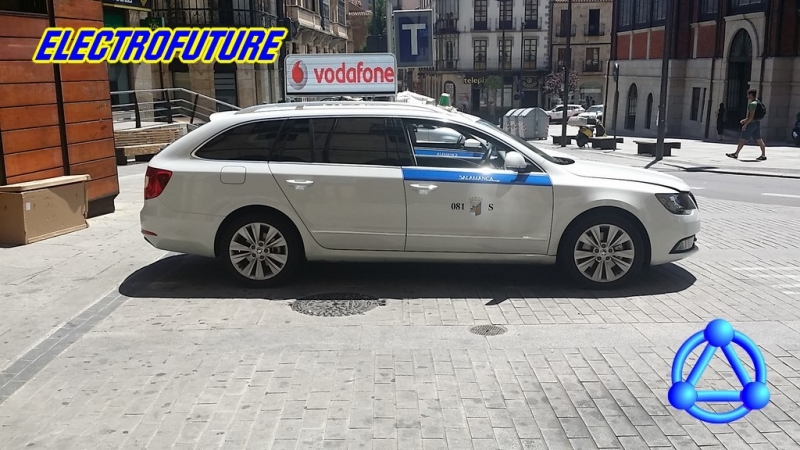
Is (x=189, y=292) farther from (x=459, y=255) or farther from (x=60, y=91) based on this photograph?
(x=60, y=91)

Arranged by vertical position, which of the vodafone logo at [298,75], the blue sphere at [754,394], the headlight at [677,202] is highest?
the vodafone logo at [298,75]

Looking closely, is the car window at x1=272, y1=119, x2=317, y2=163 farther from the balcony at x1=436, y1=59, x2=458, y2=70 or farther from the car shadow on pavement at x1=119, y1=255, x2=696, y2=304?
the balcony at x1=436, y1=59, x2=458, y2=70

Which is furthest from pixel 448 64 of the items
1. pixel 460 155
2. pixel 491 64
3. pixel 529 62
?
pixel 460 155

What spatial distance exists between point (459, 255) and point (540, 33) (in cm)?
7176

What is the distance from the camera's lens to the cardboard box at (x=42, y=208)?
29.2 feet

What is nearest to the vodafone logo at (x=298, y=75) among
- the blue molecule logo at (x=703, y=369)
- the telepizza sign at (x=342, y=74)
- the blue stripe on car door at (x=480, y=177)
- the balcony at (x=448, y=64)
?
the telepizza sign at (x=342, y=74)

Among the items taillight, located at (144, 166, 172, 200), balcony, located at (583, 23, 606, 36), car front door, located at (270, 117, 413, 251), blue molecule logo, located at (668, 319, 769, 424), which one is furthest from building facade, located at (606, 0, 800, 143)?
balcony, located at (583, 23, 606, 36)

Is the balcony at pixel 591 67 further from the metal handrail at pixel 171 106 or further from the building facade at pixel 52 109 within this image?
the building facade at pixel 52 109

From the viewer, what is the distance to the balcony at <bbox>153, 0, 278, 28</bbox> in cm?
3453

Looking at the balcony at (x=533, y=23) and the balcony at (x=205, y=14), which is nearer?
the balcony at (x=205, y=14)

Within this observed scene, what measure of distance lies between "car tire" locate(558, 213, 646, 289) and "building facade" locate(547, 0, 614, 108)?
6967 centimetres

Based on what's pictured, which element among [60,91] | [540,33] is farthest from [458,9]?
[60,91]

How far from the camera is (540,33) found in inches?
2945

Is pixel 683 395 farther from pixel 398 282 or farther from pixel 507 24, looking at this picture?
pixel 507 24
